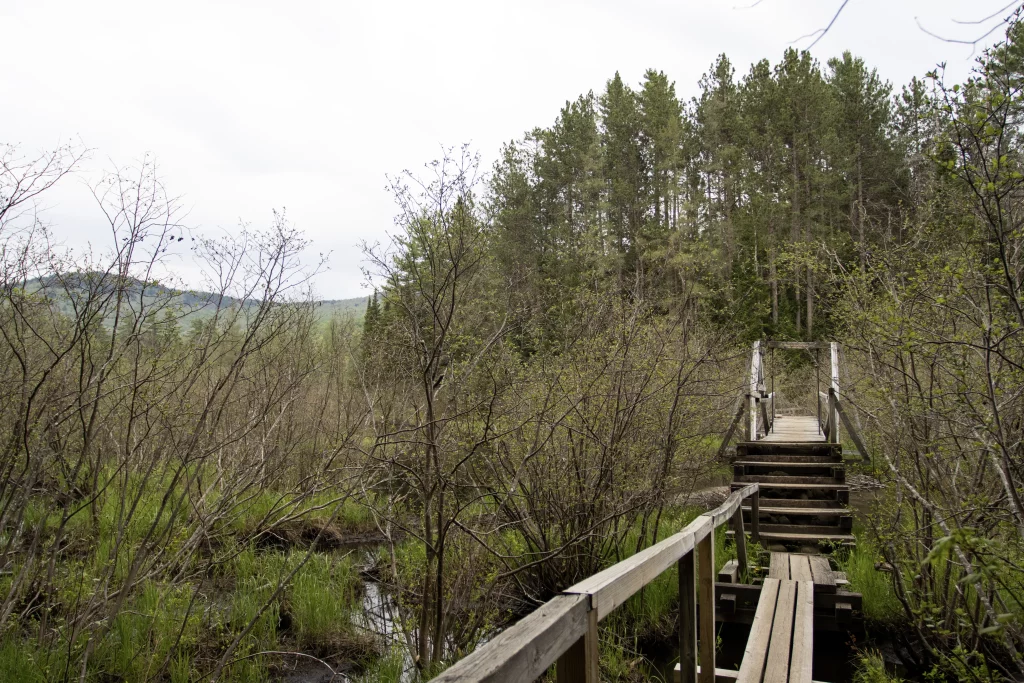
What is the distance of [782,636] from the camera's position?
4211mm

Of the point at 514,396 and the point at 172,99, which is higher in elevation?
the point at 172,99

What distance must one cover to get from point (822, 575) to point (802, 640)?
233 centimetres

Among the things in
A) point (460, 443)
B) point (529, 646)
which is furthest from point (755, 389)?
point (529, 646)

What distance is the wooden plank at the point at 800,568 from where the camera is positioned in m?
6.12

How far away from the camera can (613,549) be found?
269 inches

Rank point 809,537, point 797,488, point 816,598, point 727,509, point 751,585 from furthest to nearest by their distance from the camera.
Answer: point 797,488, point 809,537, point 751,585, point 816,598, point 727,509

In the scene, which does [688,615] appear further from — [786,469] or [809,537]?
[786,469]

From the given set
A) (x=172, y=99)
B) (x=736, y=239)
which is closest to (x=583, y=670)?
(x=172, y=99)

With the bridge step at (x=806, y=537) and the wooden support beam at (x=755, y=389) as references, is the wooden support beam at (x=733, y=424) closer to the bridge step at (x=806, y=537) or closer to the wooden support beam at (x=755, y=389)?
the wooden support beam at (x=755, y=389)

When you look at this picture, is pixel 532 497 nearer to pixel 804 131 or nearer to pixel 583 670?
pixel 583 670

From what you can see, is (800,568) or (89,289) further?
(800,568)

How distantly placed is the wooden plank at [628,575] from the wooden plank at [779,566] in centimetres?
359

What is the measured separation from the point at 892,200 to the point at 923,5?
27315 mm

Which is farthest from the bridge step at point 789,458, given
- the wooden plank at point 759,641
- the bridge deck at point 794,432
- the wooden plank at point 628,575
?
the wooden plank at point 628,575
